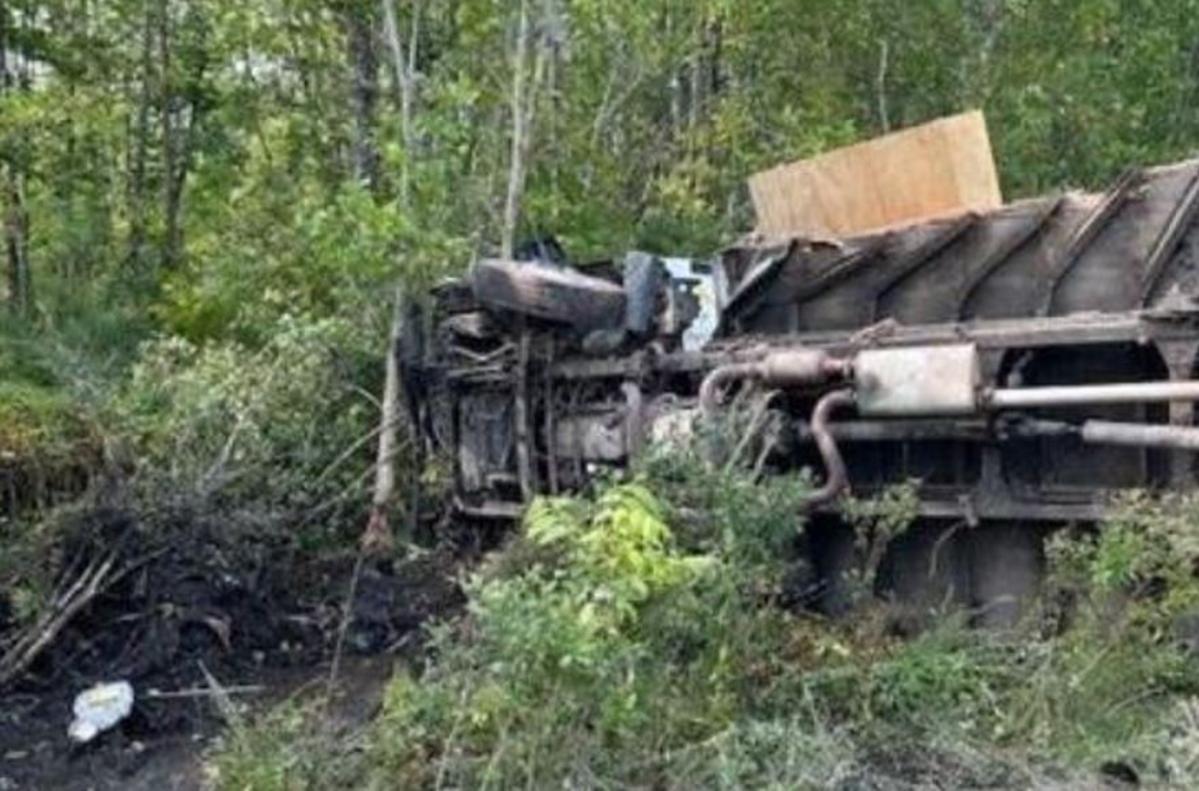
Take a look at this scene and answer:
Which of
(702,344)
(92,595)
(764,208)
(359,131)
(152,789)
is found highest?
(359,131)

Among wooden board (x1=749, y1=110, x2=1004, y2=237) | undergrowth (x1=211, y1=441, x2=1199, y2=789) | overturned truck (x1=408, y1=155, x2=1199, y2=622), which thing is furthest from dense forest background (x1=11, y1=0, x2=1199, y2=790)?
wooden board (x1=749, y1=110, x2=1004, y2=237)

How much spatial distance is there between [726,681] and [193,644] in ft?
11.0

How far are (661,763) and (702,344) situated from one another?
3600 millimetres

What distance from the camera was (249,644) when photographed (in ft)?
26.3

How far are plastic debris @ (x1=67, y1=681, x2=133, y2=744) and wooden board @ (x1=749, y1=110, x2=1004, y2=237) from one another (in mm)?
4138

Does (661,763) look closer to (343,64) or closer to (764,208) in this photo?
(764,208)

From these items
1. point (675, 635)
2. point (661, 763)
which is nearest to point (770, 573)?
point (675, 635)

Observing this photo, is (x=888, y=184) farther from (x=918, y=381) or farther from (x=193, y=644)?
(x=193, y=644)

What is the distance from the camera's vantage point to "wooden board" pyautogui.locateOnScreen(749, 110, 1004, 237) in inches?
315

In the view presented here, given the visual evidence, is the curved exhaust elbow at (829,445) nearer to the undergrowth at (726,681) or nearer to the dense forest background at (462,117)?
the undergrowth at (726,681)

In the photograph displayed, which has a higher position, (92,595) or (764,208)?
(764,208)

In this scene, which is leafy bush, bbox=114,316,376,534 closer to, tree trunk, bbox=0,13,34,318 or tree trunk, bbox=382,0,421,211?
tree trunk, bbox=382,0,421,211

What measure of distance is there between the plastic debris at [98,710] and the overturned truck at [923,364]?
8.41 ft

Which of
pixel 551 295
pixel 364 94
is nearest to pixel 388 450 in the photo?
pixel 551 295
